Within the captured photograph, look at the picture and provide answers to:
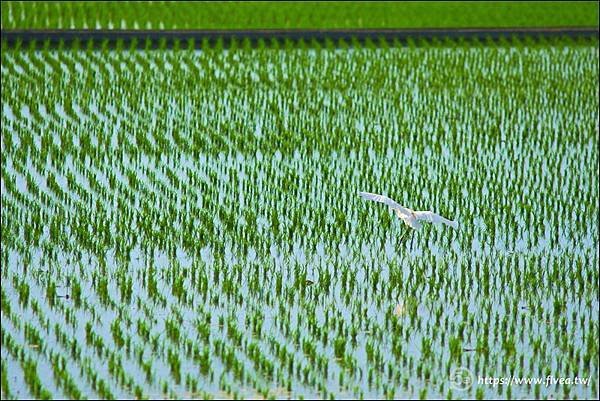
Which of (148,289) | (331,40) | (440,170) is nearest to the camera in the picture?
(148,289)

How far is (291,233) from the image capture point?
21.0 ft

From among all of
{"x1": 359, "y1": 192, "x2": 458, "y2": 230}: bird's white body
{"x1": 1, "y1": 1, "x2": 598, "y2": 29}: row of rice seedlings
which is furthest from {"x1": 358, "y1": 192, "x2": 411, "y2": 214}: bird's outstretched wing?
{"x1": 1, "y1": 1, "x2": 598, "y2": 29}: row of rice seedlings

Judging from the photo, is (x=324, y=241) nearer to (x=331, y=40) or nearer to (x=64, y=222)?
(x=64, y=222)

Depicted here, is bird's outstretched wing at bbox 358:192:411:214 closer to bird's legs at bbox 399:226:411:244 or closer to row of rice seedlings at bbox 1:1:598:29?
bird's legs at bbox 399:226:411:244

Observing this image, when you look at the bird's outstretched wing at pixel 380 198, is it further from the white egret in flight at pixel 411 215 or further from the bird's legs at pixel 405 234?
the bird's legs at pixel 405 234

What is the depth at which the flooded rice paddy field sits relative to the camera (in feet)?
15.0

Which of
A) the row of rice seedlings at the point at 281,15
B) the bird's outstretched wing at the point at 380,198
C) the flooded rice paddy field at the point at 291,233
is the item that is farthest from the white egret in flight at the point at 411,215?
the row of rice seedlings at the point at 281,15

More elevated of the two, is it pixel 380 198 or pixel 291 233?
pixel 380 198

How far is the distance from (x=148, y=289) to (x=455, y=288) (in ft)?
4.25

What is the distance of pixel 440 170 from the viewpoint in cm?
788

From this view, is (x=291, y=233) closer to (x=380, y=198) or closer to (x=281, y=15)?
(x=380, y=198)

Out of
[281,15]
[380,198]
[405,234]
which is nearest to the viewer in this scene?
[380,198]

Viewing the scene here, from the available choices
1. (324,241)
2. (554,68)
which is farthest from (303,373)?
(554,68)

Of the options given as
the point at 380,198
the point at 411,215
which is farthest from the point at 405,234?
the point at 380,198
